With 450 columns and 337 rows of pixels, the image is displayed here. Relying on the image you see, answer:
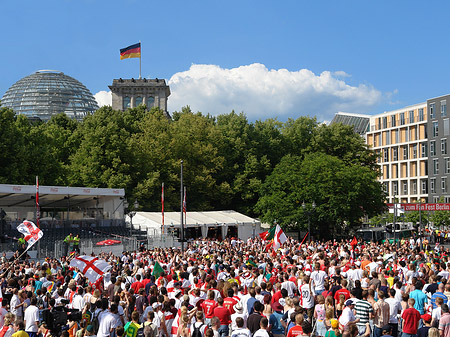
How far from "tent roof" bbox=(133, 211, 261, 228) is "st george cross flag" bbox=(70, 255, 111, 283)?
103 feet

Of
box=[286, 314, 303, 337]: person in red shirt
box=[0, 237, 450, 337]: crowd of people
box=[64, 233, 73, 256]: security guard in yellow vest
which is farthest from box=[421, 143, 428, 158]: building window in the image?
box=[286, 314, 303, 337]: person in red shirt

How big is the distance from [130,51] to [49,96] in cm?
6473

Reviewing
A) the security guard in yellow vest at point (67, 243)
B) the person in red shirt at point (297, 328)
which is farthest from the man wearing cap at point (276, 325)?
the security guard in yellow vest at point (67, 243)

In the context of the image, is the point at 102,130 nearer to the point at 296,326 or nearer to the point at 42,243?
the point at 42,243

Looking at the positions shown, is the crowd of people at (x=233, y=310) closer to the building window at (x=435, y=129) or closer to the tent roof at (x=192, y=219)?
the tent roof at (x=192, y=219)

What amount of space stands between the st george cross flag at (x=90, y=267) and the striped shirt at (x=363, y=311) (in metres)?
8.07

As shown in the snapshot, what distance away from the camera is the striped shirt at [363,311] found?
38.6 ft

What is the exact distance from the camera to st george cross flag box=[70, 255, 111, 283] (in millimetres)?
16531

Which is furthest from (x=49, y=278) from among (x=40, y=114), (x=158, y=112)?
(x=40, y=114)

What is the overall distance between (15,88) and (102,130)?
115 meters

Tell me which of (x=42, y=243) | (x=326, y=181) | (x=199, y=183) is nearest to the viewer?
(x=42, y=243)

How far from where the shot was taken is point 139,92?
118562 millimetres

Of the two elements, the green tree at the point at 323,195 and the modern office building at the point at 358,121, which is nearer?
the green tree at the point at 323,195

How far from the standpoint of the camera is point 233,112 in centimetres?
7344
